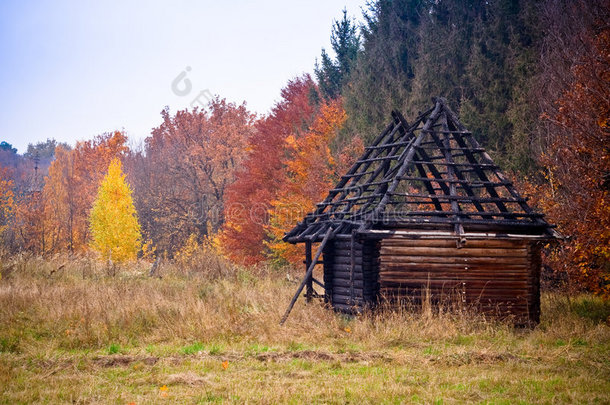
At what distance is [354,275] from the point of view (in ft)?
44.1

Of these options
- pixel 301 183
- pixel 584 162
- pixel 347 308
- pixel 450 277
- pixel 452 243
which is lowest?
pixel 347 308

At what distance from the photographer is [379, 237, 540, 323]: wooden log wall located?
12.7 metres

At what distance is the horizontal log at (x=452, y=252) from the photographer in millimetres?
12703

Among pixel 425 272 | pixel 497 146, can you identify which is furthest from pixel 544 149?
pixel 425 272

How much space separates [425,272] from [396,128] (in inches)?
203

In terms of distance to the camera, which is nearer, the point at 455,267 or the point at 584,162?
the point at 455,267

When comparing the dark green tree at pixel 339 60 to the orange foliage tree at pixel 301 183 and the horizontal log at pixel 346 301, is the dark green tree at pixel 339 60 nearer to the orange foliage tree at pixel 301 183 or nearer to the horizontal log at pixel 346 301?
the orange foliage tree at pixel 301 183

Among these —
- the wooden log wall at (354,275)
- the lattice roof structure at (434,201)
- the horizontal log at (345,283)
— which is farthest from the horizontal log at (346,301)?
the lattice roof structure at (434,201)

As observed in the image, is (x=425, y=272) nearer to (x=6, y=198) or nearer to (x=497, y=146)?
(x=497, y=146)

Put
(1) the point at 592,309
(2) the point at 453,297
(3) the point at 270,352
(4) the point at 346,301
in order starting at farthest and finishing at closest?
1. (4) the point at 346,301
2. (1) the point at 592,309
3. (2) the point at 453,297
4. (3) the point at 270,352

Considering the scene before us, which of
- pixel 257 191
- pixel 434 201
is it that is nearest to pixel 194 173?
pixel 257 191

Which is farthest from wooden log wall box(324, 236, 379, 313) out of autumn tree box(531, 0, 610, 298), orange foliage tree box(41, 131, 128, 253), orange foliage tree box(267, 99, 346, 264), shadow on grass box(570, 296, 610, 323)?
orange foliage tree box(41, 131, 128, 253)

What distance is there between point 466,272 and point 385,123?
1694 cm

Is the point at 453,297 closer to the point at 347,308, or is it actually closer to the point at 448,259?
the point at 448,259
